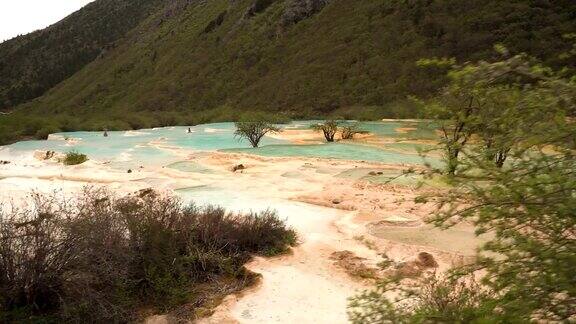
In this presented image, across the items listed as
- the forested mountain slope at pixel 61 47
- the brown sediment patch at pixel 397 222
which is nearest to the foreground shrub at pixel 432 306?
the brown sediment patch at pixel 397 222

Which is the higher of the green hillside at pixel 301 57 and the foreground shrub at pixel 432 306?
the green hillside at pixel 301 57

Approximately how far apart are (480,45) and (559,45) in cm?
799

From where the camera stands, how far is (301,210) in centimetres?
1255

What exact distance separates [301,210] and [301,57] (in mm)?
60278

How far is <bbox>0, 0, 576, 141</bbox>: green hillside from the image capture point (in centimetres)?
5216

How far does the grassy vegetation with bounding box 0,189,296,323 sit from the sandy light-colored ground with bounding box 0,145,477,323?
50cm

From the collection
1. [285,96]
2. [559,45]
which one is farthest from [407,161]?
[285,96]

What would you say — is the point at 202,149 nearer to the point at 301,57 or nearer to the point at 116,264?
the point at 116,264

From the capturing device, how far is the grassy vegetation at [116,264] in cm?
630

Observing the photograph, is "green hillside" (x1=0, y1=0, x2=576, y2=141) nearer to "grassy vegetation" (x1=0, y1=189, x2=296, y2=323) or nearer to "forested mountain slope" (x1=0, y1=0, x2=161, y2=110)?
"grassy vegetation" (x1=0, y1=189, x2=296, y2=323)

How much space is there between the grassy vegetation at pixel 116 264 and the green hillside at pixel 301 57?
32718mm

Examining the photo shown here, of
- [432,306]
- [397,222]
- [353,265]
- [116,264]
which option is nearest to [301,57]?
[397,222]

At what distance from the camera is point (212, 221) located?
9.02 meters

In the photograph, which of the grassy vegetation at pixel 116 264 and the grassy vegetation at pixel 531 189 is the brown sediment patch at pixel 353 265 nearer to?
the grassy vegetation at pixel 116 264
